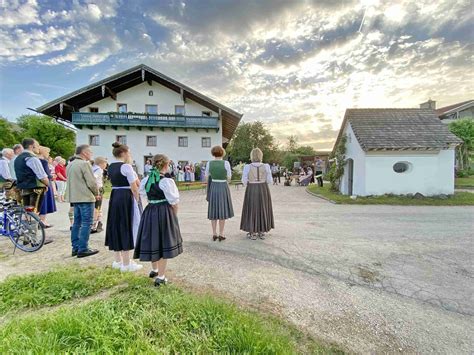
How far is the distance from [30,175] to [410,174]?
588 inches

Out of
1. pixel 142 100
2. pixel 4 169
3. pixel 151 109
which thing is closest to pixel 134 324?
pixel 4 169

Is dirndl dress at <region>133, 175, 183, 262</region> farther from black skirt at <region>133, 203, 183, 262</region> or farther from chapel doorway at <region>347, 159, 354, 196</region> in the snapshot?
chapel doorway at <region>347, 159, 354, 196</region>

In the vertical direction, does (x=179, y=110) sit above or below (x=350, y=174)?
above

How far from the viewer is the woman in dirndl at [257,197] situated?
5.37 metres

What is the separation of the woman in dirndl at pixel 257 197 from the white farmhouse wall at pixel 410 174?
9.01 m

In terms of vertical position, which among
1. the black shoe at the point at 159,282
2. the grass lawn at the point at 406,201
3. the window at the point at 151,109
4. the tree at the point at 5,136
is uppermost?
the window at the point at 151,109

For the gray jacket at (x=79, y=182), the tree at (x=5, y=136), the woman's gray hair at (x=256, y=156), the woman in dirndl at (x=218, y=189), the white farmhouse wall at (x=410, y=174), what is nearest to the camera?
the gray jacket at (x=79, y=182)

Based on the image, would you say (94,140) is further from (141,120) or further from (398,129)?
(398,129)

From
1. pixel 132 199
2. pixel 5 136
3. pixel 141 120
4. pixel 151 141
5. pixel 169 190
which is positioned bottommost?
pixel 132 199

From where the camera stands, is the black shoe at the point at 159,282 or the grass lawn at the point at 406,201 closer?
the black shoe at the point at 159,282

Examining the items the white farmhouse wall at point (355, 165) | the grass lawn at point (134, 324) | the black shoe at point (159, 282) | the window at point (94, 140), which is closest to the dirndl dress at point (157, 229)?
the black shoe at point (159, 282)

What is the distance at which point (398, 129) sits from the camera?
13.3m

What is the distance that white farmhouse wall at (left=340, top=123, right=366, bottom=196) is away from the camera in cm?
1241

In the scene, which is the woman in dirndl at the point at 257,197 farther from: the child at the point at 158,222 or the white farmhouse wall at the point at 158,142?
the white farmhouse wall at the point at 158,142
